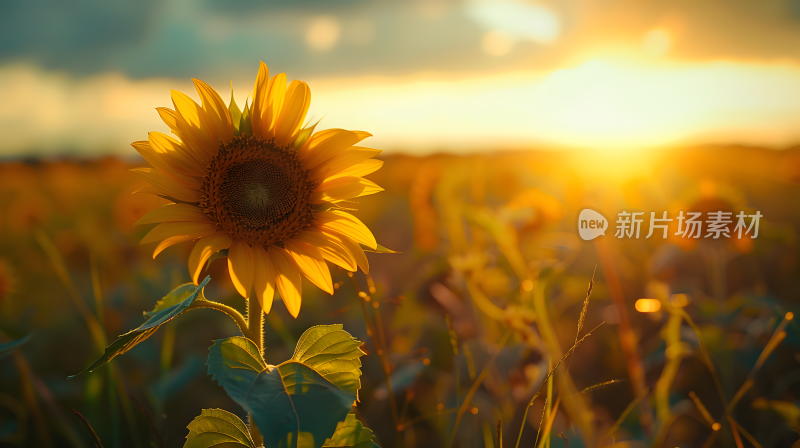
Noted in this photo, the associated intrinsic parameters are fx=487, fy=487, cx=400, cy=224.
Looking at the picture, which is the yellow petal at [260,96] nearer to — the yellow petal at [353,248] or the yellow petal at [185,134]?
the yellow petal at [185,134]

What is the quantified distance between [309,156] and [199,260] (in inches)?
16.7

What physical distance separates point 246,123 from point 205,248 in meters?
0.37

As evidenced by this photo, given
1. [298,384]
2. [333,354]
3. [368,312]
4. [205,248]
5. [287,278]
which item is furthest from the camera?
[368,312]

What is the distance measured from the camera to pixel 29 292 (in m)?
4.31

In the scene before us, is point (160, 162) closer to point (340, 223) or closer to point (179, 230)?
point (179, 230)

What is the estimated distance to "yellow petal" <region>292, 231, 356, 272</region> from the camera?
1.35 metres

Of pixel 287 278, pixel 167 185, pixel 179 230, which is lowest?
pixel 287 278

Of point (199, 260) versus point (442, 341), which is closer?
point (199, 260)

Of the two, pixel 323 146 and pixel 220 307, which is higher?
pixel 323 146

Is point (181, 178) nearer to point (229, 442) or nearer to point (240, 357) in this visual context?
point (240, 357)

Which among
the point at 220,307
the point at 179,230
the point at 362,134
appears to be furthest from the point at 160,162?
the point at 362,134

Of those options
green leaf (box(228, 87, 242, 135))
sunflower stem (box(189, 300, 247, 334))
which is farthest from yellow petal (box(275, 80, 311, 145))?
sunflower stem (box(189, 300, 247, 334))

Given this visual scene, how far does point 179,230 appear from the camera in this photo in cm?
121

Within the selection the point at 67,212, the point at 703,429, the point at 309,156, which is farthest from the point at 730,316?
the point at 67,212
